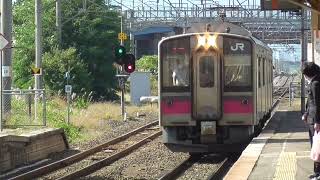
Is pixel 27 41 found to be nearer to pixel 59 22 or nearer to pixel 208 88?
pixel 59 22

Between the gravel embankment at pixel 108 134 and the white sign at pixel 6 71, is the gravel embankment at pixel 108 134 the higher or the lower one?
the lower one

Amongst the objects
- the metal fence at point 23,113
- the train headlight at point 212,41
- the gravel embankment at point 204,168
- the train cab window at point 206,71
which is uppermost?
the train headlight at point 212,41

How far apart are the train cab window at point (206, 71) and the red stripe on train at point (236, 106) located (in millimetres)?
539

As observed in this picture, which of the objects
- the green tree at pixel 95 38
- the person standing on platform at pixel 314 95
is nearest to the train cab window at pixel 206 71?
the person standing on platform at pixel 314 95

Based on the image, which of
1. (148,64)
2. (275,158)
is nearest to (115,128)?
(275,158)

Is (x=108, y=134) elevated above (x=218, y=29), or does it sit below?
below

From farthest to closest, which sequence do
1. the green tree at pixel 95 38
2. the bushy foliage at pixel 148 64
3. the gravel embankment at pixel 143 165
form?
the bushy foliage at pixel 148 64 → the green tree at pixel 95 38 → the gravel embankment at pixel 143 165

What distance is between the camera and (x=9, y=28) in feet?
71.3

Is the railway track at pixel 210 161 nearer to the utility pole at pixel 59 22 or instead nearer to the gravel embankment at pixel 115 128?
the gravel embankment at pixel 115 128

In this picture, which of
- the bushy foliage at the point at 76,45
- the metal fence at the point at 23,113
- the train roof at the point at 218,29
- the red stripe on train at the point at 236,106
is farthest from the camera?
the bushy foliage at the point at 76,45

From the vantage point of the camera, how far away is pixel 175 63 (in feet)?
47.9

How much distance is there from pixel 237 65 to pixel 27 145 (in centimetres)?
509

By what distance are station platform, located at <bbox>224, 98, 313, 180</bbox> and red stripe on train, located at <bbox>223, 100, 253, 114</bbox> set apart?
74 centimetres

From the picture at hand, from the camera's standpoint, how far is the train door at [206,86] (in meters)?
14.4
